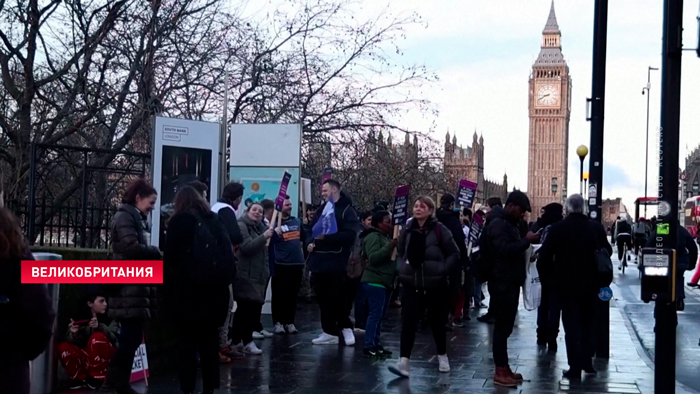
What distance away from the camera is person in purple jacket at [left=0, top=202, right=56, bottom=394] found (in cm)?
407

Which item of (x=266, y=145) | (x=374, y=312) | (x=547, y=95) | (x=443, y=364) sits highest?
(x=547, y=95)

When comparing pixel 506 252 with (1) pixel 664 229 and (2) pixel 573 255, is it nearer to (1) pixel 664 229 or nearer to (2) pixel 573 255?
(2) pixel 573 255

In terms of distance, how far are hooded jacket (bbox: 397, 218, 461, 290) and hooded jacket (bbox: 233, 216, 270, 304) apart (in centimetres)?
169

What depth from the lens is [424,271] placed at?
925 centimetres

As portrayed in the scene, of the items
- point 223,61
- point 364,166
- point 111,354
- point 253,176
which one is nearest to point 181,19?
point 223,61

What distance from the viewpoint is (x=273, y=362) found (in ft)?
33.4

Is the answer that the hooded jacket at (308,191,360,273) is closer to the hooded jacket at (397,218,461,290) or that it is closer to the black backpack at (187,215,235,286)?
the hooded jacket at (397,218,461,290)

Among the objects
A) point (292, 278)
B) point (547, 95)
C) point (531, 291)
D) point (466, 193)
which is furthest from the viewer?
point (547, 95)

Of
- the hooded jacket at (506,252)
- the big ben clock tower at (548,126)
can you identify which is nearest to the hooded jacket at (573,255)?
the hooded jacket at (506,252)

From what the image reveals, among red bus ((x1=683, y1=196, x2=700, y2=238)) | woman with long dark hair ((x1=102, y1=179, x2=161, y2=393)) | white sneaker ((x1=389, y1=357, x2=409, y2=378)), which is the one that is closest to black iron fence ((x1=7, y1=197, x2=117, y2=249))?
woman with long dark hair ((x1=102, y1=179, x2=161, y2=393))

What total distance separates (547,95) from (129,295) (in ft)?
459

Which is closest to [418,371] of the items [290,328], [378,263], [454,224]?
[378,263]

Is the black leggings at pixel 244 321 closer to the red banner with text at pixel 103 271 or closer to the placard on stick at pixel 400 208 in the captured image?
the placard on stick at pixel 400 208

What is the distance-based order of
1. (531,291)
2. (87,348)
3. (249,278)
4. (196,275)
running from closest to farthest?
1. (196,275)
2. (87,348)
3. (249,278)
4. (531,291)
